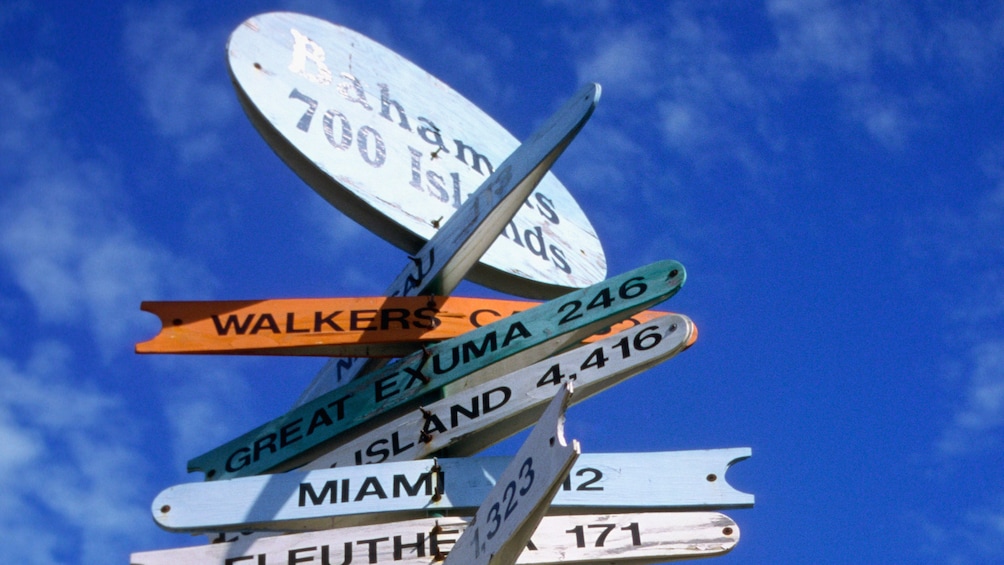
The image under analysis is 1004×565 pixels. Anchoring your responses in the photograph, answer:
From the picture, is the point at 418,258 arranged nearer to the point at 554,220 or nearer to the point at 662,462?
the point at 554,220

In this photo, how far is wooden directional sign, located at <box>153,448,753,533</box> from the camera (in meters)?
4.63

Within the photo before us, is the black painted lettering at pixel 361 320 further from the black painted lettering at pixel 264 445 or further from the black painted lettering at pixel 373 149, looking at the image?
the black painted lettering at pixel 373 149

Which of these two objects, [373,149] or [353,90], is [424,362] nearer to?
[373,149]

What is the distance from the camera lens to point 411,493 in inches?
185

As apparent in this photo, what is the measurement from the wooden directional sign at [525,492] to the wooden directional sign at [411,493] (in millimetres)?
958

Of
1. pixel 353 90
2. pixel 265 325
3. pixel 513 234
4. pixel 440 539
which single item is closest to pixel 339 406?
pixel 265 325

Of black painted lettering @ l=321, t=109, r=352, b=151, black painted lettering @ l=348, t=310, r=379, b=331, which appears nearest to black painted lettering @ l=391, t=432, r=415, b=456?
black painted lettering @ l=348, t=310, r=379, b=331

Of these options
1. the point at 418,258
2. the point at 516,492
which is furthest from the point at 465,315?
the point at 516,492

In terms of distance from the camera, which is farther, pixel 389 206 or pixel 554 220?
pixel 554 220

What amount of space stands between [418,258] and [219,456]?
1252mm

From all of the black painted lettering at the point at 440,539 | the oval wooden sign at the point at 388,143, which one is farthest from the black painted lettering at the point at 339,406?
the oval wooden sign at the point at 388,143

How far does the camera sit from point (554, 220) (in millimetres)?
6957

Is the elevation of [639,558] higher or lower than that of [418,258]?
lower

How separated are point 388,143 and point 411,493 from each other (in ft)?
6.95
